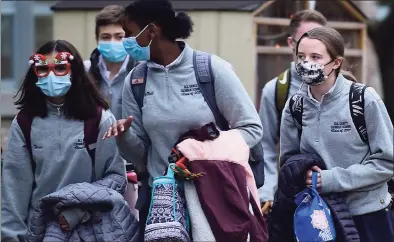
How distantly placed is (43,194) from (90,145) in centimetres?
37

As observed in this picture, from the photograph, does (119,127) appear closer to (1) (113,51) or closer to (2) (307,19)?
(1) (113,51)

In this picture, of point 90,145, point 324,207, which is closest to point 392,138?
point 324,207

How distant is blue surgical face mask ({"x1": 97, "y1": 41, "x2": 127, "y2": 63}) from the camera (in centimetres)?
695

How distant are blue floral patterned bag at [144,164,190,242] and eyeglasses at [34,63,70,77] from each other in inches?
37.2

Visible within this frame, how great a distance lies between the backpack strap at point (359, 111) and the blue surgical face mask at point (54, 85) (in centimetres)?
154

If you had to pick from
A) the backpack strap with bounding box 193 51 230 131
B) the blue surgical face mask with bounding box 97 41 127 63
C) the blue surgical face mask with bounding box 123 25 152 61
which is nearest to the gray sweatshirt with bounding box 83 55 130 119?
the blue surgical face mask with bounding box 97 41 127 63

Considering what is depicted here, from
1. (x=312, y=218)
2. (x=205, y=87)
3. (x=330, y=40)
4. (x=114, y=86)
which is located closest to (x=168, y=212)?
(x=205, y=87)

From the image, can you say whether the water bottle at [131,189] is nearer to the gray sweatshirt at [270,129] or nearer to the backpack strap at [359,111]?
the gray sweatshirt at [270,129]

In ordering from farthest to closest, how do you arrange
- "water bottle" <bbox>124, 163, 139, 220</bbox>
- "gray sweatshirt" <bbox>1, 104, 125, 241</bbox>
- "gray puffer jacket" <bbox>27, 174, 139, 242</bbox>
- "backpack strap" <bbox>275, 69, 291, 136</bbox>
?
"backpack strap" <bbox>275, 69, 291, 136</bbox>, "water bottle" <bbox>124, 163, 139, 220</bbox>, "gray sweatshirt" <bbox>1, 104, 125, 241</bbox>, "gray puffer jacket" <bbox>27, 174, 139, 242</bbox>

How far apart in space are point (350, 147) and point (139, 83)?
1.17 meters

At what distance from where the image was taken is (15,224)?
554 centimetres

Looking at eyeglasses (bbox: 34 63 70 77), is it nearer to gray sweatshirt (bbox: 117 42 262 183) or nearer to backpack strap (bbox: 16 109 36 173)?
backpack strap (bbox: 16 109 36 173)

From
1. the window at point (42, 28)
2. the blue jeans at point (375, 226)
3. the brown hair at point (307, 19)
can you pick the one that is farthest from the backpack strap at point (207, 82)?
the window at point (42, 28)

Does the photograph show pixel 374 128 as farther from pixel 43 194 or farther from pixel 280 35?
pixel 280 35
